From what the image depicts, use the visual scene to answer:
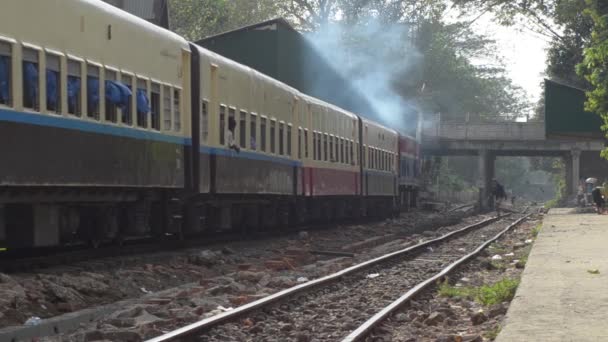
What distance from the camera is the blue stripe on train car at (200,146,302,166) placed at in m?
17.5

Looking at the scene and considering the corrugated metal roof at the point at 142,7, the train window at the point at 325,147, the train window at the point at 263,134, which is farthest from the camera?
the corrugated metal roof at the point at 142,7

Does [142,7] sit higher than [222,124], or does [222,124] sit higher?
[142,7]

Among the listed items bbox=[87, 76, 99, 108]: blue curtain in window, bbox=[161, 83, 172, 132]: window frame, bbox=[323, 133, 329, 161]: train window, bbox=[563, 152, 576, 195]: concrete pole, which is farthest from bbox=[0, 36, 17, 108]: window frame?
bbox=[563, 152, 576, 195]: concrete pole

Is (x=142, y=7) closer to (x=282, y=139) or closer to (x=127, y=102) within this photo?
(x=282, y=139)

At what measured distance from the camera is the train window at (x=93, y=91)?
12727mm

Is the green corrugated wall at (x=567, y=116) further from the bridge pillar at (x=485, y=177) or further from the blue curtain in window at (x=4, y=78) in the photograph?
the blue curtain in window at (x=4, y=78)

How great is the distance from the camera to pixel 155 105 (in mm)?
15133

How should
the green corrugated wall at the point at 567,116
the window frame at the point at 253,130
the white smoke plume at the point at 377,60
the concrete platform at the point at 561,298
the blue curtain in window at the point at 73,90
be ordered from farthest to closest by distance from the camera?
the white smoke plume at the point at 377,60 < the green corrugated wall at the point at 567,116 < the window frame at the point at 253,130 < the blue curtain in window at the point at 73,90 < the concrete platform at the point at 561,298

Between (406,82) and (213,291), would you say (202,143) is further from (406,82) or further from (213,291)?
(406,82)

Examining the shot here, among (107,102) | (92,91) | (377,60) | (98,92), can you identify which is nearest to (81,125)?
(92,91)

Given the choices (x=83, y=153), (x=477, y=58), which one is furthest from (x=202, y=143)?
(x=477, y=58)

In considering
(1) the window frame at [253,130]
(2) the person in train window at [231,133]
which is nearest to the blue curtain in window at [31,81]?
(2) the person in train window at [231,133]

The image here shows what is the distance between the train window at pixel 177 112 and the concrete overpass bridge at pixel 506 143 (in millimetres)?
48566

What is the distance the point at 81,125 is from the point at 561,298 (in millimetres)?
5408
